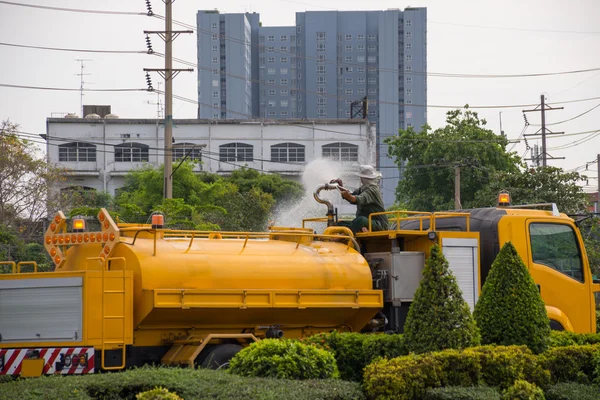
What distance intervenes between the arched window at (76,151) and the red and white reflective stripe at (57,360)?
66.3 meters

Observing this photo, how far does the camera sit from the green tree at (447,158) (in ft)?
178

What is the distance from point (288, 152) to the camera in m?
77.5

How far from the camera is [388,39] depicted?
117 m

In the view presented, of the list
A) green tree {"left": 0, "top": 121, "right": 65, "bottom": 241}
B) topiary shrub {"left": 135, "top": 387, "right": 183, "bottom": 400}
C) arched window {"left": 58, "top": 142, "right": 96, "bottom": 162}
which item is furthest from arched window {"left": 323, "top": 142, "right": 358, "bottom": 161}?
topiary shrub {"left": 135, "top": 387, "right": 183, "bottom": 400}

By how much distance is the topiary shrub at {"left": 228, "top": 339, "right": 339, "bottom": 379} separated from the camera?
974cm

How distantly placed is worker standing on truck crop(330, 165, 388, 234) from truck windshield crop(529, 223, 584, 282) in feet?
7.86

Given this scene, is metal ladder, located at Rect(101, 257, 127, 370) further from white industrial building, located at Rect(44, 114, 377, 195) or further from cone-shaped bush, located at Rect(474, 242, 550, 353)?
white industrial building, located at Rect(44, 114, 377, 195)

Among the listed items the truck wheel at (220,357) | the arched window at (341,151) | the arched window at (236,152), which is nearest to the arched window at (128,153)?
the arched window at (236,152)

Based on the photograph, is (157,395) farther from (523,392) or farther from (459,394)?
(523,392)

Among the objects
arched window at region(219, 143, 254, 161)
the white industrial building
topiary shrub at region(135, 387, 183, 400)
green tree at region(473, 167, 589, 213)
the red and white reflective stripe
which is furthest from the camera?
arched window at region(219, 143, 254, 161)

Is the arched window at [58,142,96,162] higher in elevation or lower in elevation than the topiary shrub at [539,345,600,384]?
higher

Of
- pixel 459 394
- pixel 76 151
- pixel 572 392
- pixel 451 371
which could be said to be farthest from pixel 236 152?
pixel 459 394

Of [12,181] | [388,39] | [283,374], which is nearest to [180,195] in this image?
[12,181]

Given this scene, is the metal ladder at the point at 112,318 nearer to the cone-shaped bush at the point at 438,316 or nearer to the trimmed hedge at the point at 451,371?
the trimmed hedge at the point at 451,371
